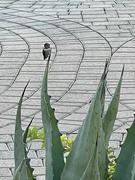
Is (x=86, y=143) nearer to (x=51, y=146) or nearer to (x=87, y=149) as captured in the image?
(x=87, y=149)

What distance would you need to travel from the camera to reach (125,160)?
1.60 metres

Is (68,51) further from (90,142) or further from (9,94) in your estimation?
(90,142)

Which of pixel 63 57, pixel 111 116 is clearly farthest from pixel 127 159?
pixel 63 57

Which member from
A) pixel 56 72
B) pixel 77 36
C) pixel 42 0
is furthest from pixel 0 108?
pixel 42 0

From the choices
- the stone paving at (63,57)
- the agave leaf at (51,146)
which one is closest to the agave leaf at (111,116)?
the agave leaf at (51,146)

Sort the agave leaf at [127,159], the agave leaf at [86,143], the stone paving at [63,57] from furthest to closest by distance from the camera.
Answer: the stone paving at [63,57] → the agave leaf at [127,159] → the agave leaf at [86,143]

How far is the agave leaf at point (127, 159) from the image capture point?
1.57 m

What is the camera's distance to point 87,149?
1.43 metres

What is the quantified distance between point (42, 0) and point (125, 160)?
8.85 meters

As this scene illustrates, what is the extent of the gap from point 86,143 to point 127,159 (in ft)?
0.69

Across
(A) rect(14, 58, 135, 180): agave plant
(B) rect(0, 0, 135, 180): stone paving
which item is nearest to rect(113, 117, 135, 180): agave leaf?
(A) rect(14, 58, 135, 180): agave plant

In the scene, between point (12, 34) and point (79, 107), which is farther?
point (12, 34)

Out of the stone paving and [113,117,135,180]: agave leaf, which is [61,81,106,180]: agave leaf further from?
the stone paving

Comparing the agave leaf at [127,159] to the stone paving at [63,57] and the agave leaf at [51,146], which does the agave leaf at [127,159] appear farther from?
the stone paving at [63,57]
